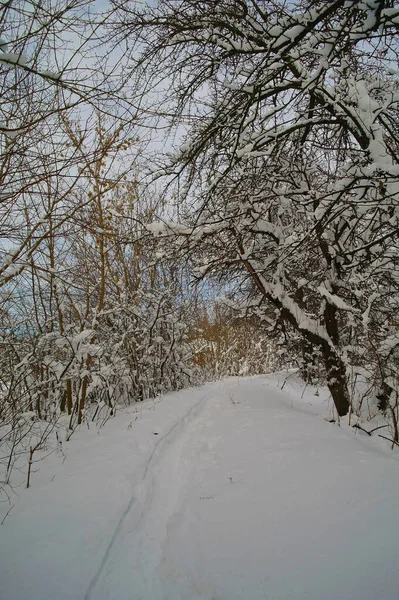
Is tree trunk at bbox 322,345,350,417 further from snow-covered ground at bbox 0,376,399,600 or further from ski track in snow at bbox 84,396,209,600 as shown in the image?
ski track in snow at bbox 84,396,209,600

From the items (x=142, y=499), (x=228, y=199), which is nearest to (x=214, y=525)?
(x=142, y=499)

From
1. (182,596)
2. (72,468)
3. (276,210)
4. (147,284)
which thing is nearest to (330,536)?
(182,596)

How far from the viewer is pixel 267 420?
183 inches

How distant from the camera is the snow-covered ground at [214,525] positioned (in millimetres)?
1567

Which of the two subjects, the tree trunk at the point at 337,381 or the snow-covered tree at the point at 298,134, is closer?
the snow-covered tree at the point at 298,134

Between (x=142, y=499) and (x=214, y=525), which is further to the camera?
(x=142, y=499)

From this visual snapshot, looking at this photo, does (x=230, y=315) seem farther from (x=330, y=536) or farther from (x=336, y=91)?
(x=330, y=536)

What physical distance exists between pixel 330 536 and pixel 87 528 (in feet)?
5.31

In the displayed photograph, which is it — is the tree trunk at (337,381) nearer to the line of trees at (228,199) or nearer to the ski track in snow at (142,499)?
the line of trees at (228,199)

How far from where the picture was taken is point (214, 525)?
212cm

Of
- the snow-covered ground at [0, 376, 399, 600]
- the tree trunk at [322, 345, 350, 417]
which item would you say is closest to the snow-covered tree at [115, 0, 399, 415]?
the tree trunk at [322, 345, 350, 417]

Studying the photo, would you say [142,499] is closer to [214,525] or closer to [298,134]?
[214,525]

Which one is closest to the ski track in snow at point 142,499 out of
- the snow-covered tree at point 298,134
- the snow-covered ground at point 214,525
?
the snow-covered ground at point 214,525

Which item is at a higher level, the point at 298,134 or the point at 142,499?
the point at 298,134
